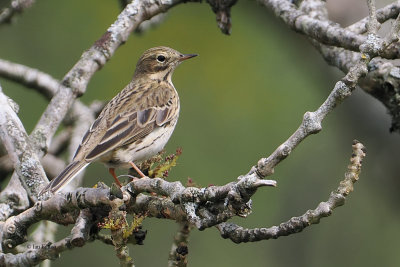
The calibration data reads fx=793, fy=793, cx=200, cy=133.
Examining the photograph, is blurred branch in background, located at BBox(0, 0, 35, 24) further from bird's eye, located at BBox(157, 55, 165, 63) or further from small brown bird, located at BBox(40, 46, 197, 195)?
bird's eye, located at BBox(157, 55, 165, 63)

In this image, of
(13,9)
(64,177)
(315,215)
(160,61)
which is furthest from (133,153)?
(315,215)

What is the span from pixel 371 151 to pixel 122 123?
2.97 metres

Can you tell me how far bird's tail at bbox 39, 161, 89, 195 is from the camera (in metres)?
4.78

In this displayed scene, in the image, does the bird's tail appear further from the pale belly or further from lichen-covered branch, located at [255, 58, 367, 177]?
lichen-covered branch, located at [255, 58, 367, 177]

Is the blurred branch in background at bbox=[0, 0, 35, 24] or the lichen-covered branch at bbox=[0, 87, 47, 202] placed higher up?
the blurred branch in background at bbox=[0, 0, 35, 24]

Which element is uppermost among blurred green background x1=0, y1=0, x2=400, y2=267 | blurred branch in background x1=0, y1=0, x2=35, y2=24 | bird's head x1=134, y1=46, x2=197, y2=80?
blurred branch in background x1=0, y1=0, x2=35, y2=24

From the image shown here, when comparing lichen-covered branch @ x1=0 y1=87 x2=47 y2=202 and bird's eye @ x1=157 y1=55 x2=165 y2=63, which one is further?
bird's eye @ x1=157 y1=55 x2=165 y2=63

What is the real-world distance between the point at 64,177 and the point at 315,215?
6.90ft

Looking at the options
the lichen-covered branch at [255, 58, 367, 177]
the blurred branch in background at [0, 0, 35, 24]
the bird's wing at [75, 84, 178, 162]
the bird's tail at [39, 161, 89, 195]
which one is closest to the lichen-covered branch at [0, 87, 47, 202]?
the bird's tail at [39, 161, 89, 195]

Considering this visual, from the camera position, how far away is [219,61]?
8.98 meters

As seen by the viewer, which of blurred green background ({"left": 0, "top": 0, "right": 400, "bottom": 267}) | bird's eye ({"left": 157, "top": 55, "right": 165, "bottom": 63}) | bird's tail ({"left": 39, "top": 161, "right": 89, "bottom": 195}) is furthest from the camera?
blurred green background ({"left": 0, "top": 0, "right": 400, "bottom": 267})

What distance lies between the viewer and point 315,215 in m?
3.57

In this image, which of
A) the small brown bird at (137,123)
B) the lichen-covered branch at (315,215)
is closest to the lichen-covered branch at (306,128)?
the lichen-covered branch at (315,215)

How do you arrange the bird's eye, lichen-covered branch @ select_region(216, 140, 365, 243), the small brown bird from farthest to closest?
1. the bird's eye
2. the small brown bird
3. lichen-covered branch @ select_region(216, 140, 365, 243)
